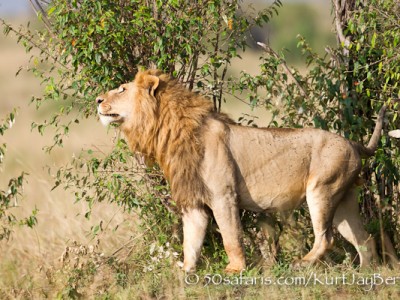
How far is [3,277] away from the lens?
618 centimetres

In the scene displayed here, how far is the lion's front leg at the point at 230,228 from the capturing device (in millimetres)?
5355

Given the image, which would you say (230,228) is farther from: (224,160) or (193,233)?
(224,160)

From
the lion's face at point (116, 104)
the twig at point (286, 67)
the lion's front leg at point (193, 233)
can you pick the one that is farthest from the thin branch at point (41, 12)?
the lion's front leg at point (193, 233)

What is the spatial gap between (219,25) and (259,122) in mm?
6253

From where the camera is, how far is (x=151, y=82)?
5.43 meters

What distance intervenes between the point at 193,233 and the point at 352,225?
1.15 meters

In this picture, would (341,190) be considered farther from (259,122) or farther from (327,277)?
(259,122)

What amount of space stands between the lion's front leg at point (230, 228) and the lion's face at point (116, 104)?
842 millimetres

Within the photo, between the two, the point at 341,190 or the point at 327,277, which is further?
the point at 341,190

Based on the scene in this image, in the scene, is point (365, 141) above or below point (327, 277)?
above

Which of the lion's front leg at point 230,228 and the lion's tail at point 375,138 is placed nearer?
the lion's front leg at point 230,228

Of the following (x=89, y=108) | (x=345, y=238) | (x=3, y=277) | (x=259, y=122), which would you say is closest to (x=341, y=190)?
(x=345, y=238)

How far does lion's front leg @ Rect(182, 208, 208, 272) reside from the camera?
216 inches

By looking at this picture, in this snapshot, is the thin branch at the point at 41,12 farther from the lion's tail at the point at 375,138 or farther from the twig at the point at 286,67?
the lion's tail at the point at 375,138
